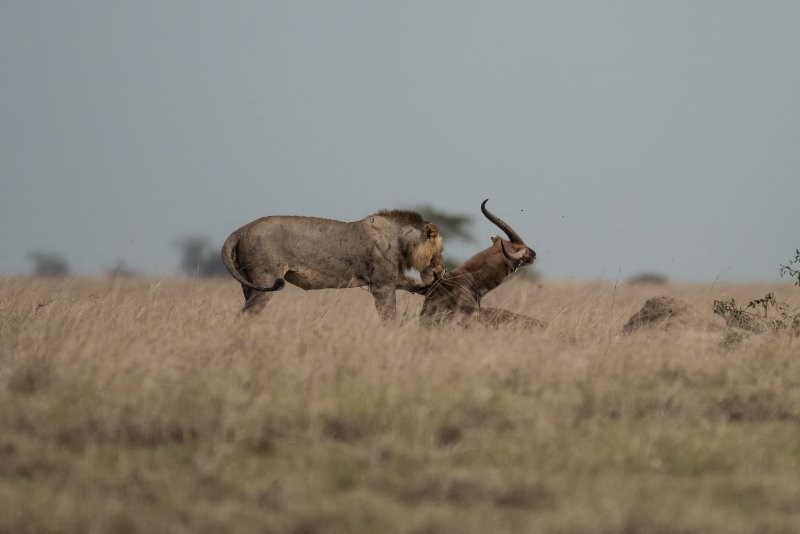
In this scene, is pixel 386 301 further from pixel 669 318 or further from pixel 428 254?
pixel 669 318

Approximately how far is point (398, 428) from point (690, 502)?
1.79 meters

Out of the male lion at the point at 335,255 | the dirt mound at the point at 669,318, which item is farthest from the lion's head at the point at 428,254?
the dirt mound at the point at 669,318

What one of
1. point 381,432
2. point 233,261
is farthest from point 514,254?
point 381,432

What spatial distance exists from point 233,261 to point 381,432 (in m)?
5.02

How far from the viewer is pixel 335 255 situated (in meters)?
11.2

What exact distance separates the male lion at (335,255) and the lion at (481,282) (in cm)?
21

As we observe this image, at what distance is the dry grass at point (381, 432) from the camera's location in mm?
5109

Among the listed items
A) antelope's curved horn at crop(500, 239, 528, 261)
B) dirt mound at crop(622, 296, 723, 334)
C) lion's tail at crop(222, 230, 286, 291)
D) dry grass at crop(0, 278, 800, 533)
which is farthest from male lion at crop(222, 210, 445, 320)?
dirt mound at crop(622, 296, 723, 334)

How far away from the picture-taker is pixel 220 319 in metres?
10.4

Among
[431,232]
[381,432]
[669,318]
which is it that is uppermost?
[431,232]

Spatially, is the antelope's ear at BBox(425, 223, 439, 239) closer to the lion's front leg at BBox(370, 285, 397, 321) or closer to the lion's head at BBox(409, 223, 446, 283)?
the lion's head at BBox(409, 223, 446, 283)

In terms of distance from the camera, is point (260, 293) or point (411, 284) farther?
point (411, 284)

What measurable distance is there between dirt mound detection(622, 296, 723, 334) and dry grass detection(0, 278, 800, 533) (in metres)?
1.67

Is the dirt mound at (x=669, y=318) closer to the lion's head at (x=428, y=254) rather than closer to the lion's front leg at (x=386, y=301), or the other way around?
the lion's head at (x=428, y=254)
